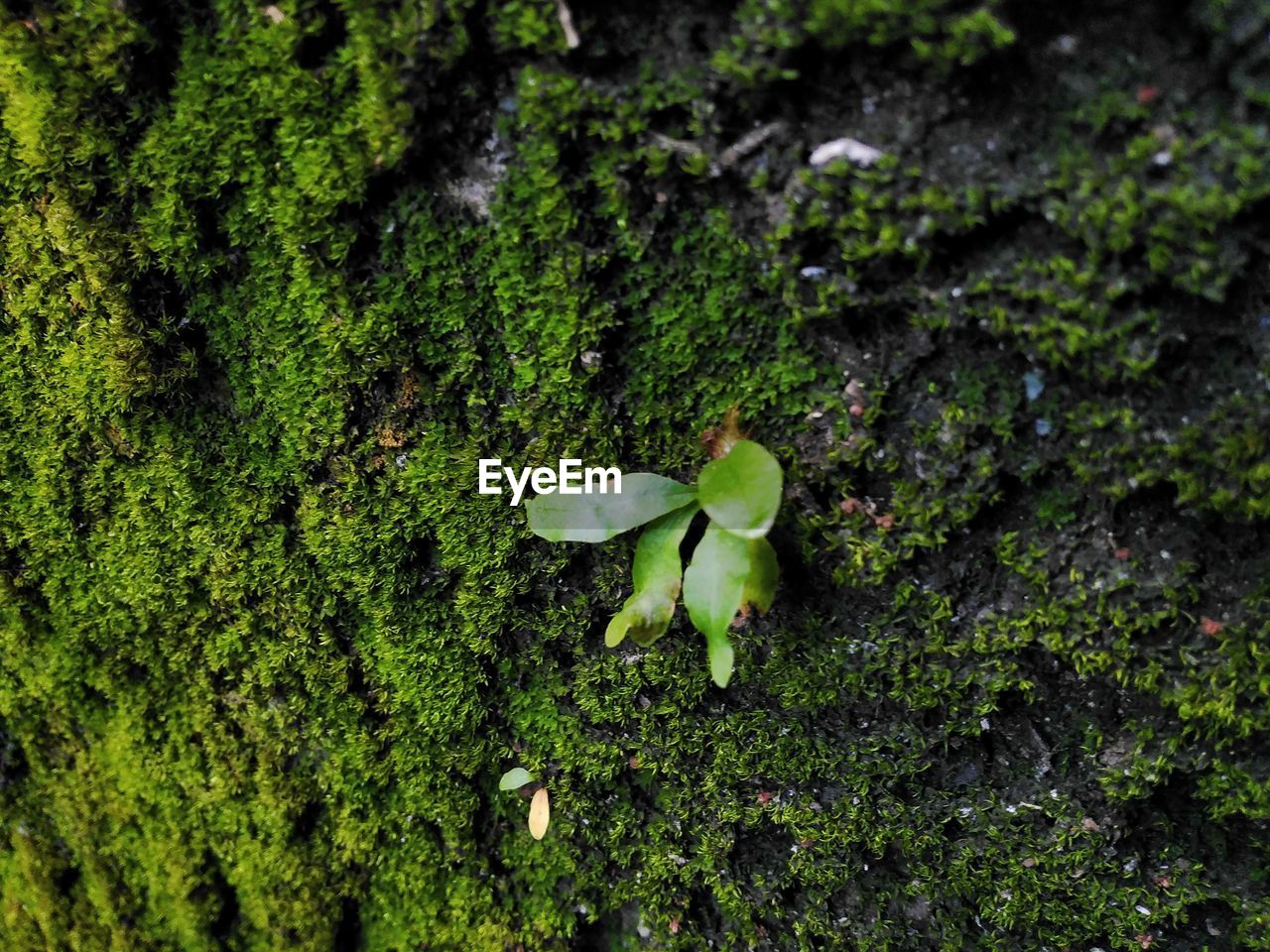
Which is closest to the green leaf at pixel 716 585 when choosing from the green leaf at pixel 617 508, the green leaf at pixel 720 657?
the green leaf at pixel 720 657

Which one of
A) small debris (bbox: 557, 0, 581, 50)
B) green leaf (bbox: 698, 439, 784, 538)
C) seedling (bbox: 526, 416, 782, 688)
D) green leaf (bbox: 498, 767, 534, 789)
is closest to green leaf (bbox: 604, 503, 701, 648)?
seedling (bbox: 526, 416, 782, 688)

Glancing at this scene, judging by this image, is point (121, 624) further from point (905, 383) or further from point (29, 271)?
point (905, 383)

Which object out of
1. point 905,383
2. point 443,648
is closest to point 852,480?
point 905,383

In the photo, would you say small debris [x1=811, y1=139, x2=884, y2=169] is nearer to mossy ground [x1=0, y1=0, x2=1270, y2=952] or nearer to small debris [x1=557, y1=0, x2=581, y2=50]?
mossy ground [x1=0, y1=0, x2=1270, y2=952]

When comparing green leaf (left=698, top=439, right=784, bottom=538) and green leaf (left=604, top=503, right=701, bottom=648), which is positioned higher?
green leaf (left=698, top=439, right=784, bottom=538)

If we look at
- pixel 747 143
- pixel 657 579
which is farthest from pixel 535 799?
pixel 747 143

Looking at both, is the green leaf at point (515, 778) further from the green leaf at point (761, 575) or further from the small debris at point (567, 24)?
the small debris at point (567, 24)

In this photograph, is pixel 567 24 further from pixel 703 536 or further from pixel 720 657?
pixel 720 657
